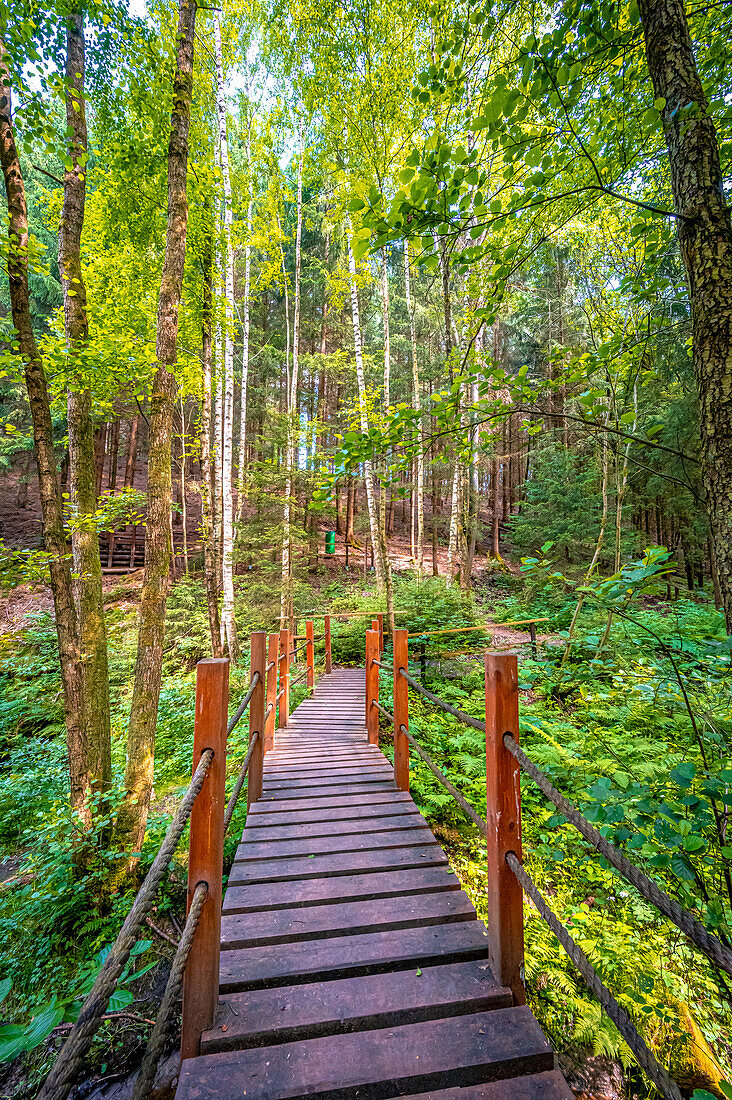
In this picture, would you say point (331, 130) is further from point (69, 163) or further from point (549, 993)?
point (549, 993)

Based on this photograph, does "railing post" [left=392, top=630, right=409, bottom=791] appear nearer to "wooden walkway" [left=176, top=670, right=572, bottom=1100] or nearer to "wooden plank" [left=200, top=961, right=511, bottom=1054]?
"wooden walkway" [left=176, top=670, right=572, bottom=1100]

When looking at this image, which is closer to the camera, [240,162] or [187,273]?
[187,273]

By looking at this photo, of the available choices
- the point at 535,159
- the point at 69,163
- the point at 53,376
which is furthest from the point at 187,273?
the point at 535,159

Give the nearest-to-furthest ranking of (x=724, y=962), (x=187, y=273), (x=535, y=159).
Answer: (x=724, y=962) < (x=535, y=159) < (x=187, y=273)

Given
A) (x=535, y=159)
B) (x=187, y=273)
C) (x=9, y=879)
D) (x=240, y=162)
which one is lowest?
(x=9, y=879)

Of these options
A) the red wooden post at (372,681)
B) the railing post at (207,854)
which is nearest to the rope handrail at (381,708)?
the red wooden post at (372,681)

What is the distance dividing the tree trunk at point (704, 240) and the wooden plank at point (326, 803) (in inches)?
106

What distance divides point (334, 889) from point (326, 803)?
102 cm

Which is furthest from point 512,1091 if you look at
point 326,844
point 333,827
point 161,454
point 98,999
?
point 161,454

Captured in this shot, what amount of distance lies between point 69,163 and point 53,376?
197cm

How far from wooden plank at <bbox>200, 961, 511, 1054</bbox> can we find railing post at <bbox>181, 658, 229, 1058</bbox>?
89 mm

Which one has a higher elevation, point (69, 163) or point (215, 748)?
point (69, 163)

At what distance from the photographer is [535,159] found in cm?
213

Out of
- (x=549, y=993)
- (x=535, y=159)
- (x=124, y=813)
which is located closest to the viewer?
(x=535, y=159)
